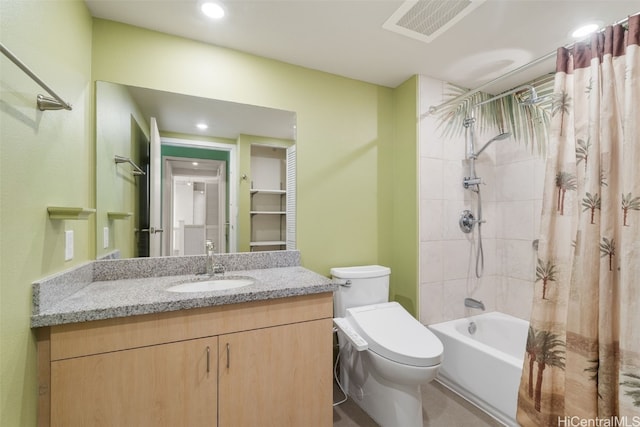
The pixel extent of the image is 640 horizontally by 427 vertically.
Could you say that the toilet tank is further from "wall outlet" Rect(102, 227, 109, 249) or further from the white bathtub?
"wall outlet" Rect(102, 227, 109, 249)

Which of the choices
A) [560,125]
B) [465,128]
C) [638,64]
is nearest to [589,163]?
[560,125]

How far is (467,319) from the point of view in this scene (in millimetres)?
2277

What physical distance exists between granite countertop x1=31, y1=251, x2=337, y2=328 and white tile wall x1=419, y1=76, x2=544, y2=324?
110 centimetres

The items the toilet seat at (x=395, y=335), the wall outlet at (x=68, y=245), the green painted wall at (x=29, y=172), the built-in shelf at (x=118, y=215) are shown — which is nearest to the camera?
the green painted wall at (x=29, y=172)

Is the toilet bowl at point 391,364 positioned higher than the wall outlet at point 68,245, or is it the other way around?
the wall outlet at point 68,245

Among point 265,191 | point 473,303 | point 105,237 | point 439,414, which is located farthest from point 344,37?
point 439,414

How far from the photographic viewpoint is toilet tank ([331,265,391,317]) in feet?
6.22

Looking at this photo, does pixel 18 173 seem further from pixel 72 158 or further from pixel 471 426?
pixel 471 426

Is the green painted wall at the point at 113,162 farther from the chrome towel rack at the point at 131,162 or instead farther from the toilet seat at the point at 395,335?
the toilet seat at the point at 395,335

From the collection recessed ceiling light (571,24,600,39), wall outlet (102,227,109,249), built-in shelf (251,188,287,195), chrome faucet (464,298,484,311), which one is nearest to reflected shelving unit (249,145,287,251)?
built-in shelf (251,188,287,195)

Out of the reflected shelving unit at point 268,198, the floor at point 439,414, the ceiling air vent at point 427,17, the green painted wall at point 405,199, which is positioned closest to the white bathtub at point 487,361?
the floor at point 439,414

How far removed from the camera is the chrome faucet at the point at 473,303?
7.25 feet

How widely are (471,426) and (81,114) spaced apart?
2.67 m

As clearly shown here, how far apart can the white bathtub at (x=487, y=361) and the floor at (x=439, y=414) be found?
0.25 feet
